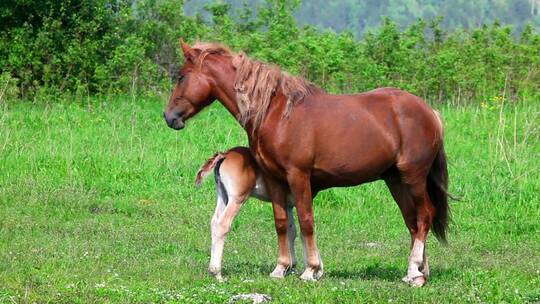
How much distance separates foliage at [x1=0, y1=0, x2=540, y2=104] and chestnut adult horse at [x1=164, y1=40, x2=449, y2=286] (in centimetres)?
1129

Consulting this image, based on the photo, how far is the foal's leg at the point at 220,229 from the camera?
8641mm

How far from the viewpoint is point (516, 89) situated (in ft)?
69.7

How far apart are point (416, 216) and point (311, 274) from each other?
3.86 feet

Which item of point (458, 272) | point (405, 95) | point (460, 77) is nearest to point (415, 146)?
point (405, 95)

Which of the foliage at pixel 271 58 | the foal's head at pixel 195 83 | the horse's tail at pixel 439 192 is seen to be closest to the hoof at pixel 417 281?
the horse's tail at pixel 439 192

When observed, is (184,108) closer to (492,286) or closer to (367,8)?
(492,286)

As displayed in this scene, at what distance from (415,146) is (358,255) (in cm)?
194

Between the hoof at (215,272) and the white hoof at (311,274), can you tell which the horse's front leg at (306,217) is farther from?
the hoof at (215,272)

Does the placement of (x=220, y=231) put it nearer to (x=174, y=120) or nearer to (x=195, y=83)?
(x=174, y=120)

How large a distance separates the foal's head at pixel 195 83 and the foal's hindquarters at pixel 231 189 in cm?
47

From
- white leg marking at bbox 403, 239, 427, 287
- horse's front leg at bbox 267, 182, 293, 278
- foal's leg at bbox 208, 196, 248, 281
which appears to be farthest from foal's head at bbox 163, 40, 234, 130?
white leg marking at bbox 403, 239, 427, 287

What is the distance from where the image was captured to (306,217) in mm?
8609

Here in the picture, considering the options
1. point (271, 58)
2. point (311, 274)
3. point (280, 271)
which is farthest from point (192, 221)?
point (271, 58)

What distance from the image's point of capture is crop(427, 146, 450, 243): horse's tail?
9.27m
